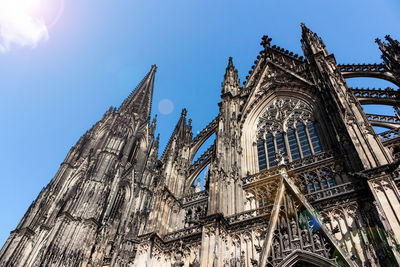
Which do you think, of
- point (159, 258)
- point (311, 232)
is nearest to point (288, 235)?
point (311, 232)

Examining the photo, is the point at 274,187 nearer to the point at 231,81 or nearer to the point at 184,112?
the point at 231,81

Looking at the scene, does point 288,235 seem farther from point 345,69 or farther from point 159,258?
point 345,69

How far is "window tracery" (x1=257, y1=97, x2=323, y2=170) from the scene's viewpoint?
1527 centimetres

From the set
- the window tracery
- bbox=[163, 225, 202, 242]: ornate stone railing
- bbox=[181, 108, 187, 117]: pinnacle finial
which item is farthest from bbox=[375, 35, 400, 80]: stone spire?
bbox=[181, 108, 187, 117]: pinnacle finial

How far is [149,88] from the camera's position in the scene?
6300 cm

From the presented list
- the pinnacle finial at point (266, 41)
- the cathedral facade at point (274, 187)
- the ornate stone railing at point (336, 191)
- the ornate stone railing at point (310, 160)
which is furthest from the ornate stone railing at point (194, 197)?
the pinnacle finial at point (266, 41)

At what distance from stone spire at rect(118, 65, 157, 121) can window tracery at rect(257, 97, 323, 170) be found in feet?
113

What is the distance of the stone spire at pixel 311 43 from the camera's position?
59.8ft

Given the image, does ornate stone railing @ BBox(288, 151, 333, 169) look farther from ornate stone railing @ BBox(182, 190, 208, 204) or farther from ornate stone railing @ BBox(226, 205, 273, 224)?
ornate stone railing @ BBox(182, 190, 208, 204)

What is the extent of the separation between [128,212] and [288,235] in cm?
2613

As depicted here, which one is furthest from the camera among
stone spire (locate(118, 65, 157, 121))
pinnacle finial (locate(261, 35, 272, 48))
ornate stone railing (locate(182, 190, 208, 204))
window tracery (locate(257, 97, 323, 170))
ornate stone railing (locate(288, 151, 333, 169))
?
stone spire (locate(118, 65, 157, 121))

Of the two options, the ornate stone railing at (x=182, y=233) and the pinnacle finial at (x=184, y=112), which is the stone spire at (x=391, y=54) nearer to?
the ornate stone railing at (x=182, y=233)

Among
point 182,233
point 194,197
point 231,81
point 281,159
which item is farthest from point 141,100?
point 281,159

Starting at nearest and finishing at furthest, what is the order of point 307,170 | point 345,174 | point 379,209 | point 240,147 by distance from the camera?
point 379,209 → point 345,174 → point 307,170 → point 240,147
